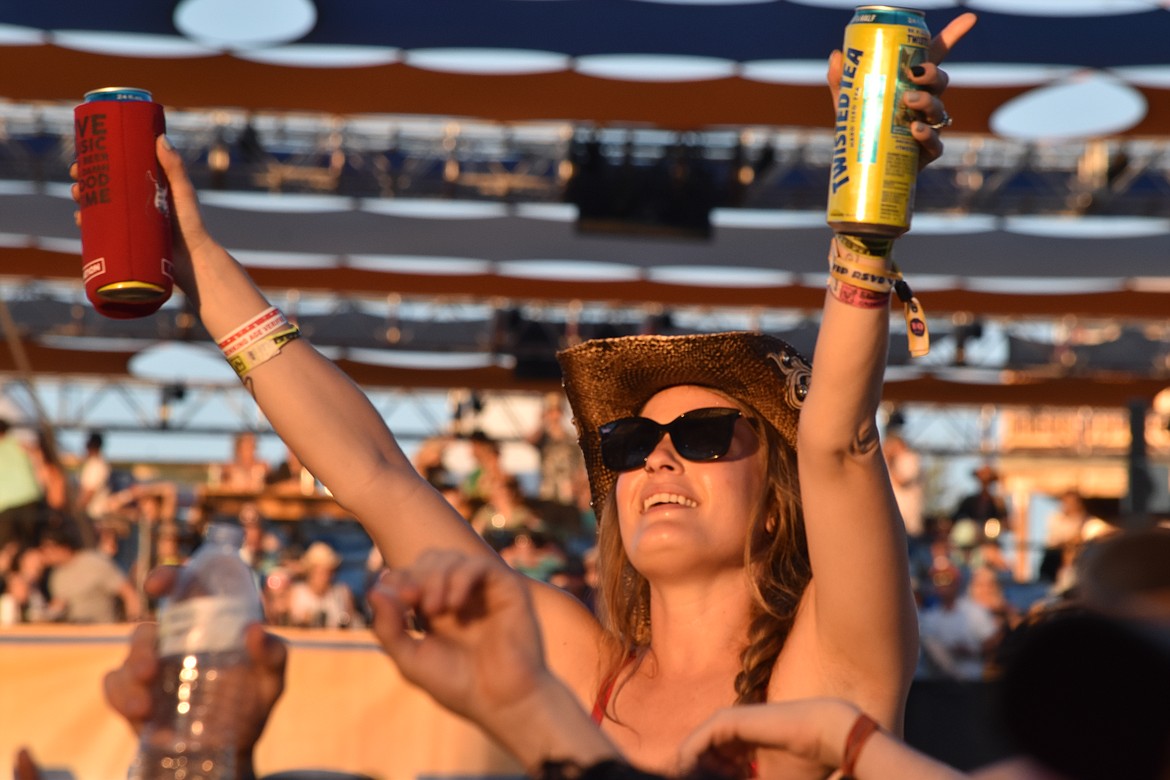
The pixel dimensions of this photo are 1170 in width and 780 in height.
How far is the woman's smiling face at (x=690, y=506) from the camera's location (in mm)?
2150

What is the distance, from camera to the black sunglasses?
7.27ft

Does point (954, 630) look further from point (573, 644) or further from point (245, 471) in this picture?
point (245, 471)

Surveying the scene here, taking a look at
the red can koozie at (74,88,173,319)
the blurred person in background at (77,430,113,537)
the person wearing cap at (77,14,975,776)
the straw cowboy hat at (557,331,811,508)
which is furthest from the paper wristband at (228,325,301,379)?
the blurred person in background at (77,430,113,537)

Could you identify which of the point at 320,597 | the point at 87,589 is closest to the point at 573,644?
the point at 87,589

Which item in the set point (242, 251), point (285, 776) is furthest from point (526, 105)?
point (285, 776)

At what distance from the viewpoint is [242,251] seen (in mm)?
12633

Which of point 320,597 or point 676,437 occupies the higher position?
point 676,437

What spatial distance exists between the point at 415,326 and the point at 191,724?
16356 mm

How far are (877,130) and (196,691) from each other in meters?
0.88

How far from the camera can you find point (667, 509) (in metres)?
2.18

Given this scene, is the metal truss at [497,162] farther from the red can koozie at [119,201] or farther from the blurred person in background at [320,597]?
the red can koozie at [119,201]

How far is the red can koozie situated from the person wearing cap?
0.16 feet

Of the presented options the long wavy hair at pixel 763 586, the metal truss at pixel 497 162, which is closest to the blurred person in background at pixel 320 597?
the metal truss at pixel 497 162

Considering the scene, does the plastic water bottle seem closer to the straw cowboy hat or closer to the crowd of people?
the crowd of people
